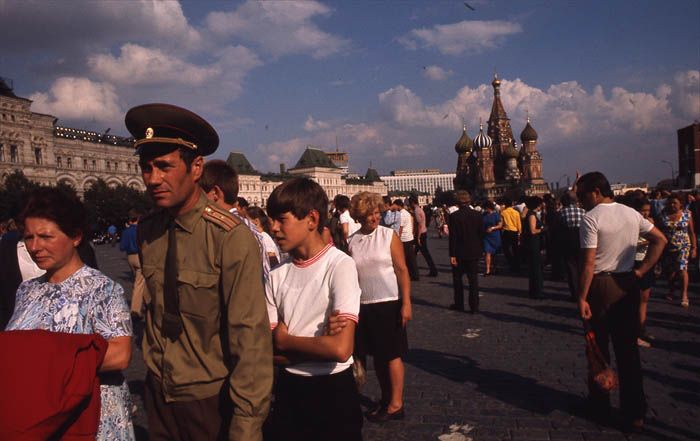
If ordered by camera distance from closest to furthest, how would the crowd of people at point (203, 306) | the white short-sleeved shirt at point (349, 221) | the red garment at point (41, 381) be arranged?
1. the red garment at point (41, 381)
2. the crowd of people at point (203, 306)
3. the white short-sleeved shirt at point (349, 221)

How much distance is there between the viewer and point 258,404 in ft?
6.67

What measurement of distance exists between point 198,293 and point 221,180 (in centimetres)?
198

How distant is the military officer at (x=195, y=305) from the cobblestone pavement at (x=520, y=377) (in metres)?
2.56

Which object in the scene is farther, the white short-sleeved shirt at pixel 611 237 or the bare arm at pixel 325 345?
the white short-sleeved shirt at pixel 611 237

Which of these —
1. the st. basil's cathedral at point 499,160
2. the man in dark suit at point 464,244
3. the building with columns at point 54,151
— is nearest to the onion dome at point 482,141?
the st. basil's cathedral at point 499,160

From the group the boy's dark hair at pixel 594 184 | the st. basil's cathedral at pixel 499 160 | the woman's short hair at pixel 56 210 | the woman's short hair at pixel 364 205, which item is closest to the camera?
the woman's short hair at pixel 56 210

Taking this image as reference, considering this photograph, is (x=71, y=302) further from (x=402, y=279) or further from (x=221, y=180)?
(x=402, y=279)

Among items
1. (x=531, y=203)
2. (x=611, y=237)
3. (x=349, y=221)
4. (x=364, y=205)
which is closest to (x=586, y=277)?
(x=611, y=237)

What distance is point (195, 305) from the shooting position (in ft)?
7.10

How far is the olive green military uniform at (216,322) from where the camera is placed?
207 centimetres

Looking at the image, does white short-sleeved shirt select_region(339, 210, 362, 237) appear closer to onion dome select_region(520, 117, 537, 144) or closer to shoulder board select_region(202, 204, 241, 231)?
shoulder board select_region(202, 204, 241, 231)

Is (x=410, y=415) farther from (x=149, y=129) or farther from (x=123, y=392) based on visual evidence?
(x=149, y=129)

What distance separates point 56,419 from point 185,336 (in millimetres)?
571

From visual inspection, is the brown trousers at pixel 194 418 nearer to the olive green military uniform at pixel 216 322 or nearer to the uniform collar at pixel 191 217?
the olive green military uniform at pixel 216 322
